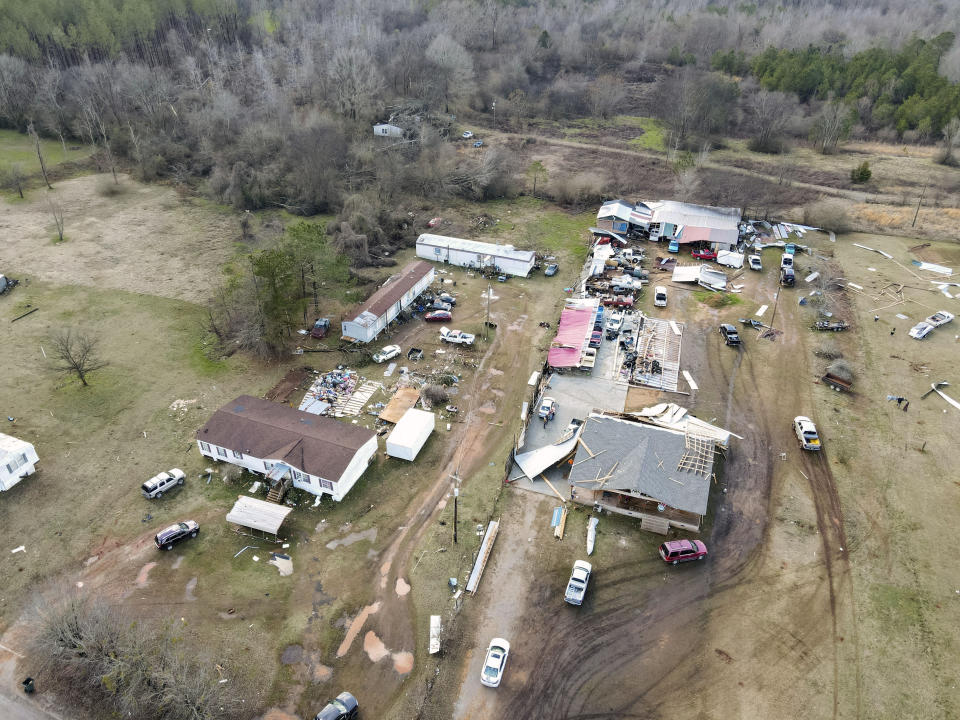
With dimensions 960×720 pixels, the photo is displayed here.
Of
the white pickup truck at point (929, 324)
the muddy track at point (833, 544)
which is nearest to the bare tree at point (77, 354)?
the muddy track at point (833, 544)

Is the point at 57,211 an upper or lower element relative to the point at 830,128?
lower

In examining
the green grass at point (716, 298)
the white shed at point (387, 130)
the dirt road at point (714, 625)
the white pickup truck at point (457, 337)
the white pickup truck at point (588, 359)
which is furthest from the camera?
the white shed at point (387, 130)

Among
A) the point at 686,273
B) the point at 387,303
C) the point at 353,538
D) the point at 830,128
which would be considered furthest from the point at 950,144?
the point at 353,538

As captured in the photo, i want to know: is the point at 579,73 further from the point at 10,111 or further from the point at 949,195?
the point at 10,111

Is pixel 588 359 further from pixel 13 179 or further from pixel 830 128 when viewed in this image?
pixel 830 128

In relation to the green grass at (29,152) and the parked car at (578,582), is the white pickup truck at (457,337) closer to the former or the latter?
the parked car at (578,582)

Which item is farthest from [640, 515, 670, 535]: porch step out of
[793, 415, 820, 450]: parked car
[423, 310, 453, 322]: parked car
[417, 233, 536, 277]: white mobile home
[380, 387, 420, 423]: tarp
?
[417, 233, 536, 277]: white mobile home
